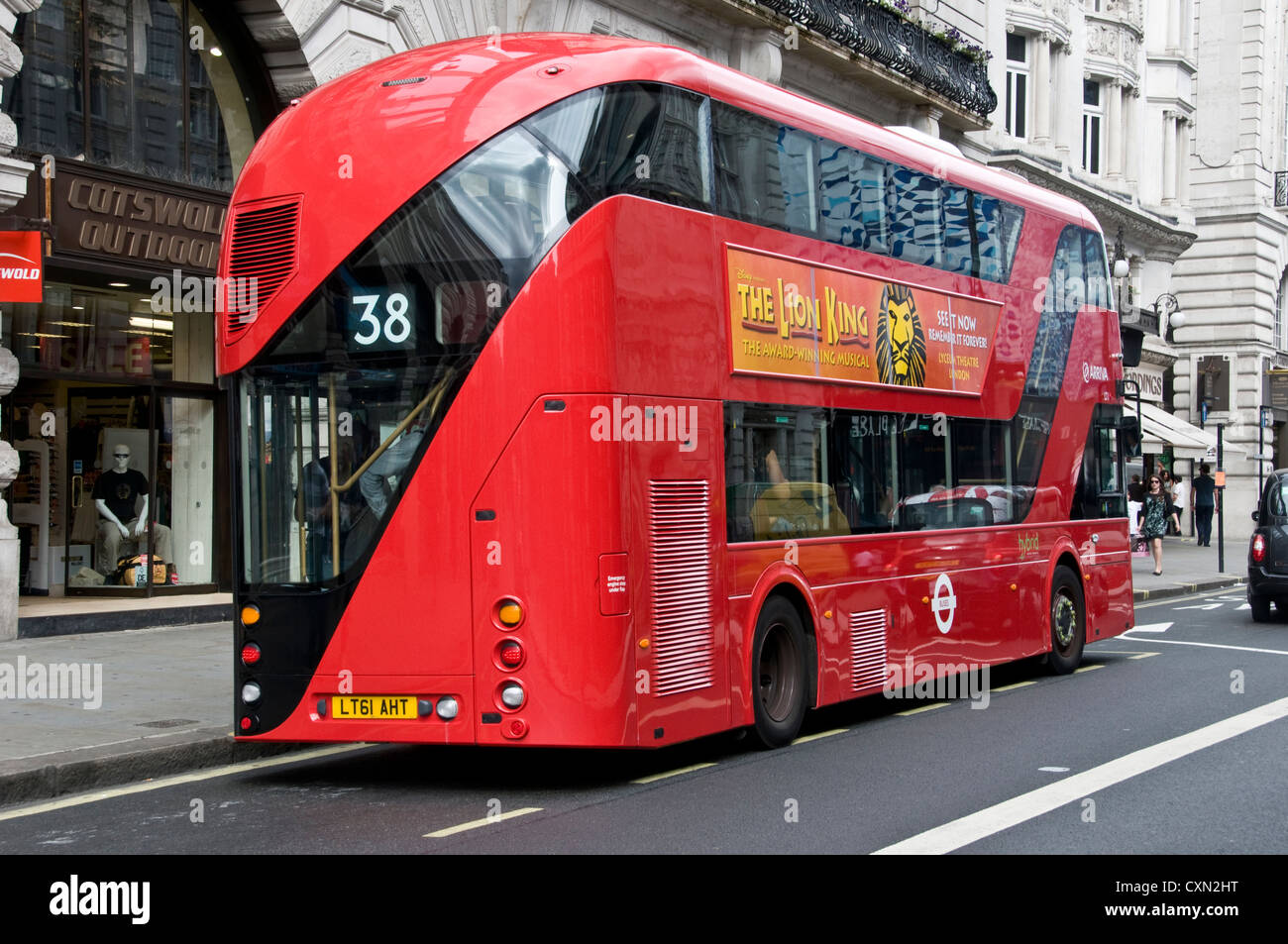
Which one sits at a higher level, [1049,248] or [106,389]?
[1049,248]

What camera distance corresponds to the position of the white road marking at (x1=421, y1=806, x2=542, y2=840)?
7562mm

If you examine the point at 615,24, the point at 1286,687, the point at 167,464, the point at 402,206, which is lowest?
the point at 1286,687

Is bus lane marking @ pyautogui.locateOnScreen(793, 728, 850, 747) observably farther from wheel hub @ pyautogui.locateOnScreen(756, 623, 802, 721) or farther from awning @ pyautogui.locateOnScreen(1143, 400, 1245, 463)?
awning @ pyautogui.locateOnScreen(1143, 400, 1245, 463)

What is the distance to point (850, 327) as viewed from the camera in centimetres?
1124

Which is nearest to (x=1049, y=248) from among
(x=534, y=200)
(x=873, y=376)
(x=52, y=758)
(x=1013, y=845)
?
(x=873, y=376)

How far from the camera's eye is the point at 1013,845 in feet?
23.3

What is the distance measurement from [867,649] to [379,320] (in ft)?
15.4

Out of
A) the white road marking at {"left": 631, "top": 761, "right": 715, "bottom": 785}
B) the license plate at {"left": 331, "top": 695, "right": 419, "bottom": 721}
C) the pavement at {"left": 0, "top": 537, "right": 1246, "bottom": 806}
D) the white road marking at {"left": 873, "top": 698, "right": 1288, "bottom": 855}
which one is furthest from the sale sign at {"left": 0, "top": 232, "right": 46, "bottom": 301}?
the white road marking at {"left": 873, "top": 698, "right": 1288, "bottom": 855}

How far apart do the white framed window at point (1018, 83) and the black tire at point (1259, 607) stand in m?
19.5

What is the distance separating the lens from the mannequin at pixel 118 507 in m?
16.9

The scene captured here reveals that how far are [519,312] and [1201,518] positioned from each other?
33.6m

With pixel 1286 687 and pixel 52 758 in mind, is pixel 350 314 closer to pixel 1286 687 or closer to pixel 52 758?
pixel 52 758

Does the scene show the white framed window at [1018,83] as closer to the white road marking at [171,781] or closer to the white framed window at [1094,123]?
the white framed window at [1094,123]
